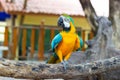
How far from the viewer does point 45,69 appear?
2.47 m

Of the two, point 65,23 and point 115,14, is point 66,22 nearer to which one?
point 65,23

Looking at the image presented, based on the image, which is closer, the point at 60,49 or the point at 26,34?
the point at 60,49

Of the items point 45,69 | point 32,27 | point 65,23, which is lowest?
point 32,27

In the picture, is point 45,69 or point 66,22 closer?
point 45,69

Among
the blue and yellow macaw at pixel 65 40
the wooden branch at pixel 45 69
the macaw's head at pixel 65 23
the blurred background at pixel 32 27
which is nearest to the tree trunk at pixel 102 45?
the blue and yellow macaw at pixel 65 40

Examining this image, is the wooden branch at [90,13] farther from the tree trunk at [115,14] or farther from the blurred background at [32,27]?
the blurred background at [32,27]

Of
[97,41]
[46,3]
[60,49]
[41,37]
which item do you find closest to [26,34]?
[41,37]

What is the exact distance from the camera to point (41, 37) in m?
9.57

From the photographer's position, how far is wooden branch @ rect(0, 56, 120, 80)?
7.85 feet

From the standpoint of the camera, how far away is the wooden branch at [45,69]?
94.2 inches

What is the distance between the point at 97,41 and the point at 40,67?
197 centimetres

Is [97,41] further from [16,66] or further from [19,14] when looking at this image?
[19,14]

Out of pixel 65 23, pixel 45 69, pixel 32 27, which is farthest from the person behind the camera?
pixel 32 27

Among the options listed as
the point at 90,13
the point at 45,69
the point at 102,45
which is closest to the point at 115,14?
the point at 90,13
